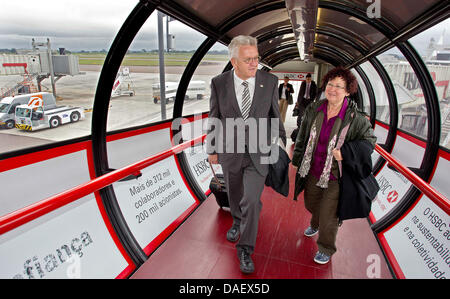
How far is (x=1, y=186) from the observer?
7.20 feet

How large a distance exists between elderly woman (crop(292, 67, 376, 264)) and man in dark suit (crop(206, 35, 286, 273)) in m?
0.35

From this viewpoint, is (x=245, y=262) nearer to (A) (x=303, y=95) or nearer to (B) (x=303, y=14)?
(B) (x=303, y=14)

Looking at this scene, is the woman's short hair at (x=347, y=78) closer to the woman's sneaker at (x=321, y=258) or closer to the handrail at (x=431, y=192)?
the handrail at (x=431, y=192)

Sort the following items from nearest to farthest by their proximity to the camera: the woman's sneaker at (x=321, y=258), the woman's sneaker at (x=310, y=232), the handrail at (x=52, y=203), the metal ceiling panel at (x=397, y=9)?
the handrail at (x=52, y=203), the woman's sneaker at (x=321, y=258), the metal ceiling panel at (x=397, y=9), the woman's sneaker at (x=310, y=232)

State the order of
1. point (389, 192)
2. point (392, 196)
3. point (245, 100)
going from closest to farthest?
point (245, 100) → point (392, 196) → point (389, 192)

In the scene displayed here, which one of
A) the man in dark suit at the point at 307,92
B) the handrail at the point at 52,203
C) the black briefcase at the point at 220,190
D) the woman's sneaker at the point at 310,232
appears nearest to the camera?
the handrail at the point at 52,203

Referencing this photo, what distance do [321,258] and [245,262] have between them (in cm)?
78

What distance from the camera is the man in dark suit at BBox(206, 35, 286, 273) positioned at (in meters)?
2.27

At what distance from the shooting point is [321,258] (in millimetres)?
2605

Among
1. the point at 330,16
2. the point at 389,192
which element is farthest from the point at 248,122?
the point at 330,16

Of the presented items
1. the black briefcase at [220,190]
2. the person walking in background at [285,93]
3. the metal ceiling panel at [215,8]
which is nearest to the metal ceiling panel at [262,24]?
the metal ceiling panel at [215,8]

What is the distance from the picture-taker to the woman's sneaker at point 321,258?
8.53 feet
